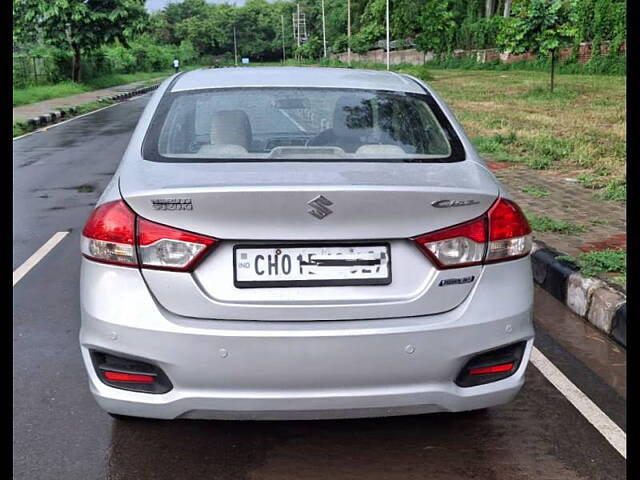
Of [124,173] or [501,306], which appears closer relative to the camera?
[501,306]

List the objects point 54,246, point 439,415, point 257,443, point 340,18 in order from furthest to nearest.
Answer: point 340,18, point 54,246, point 439,415, point 257,443

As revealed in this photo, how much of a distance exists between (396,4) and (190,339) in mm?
76305

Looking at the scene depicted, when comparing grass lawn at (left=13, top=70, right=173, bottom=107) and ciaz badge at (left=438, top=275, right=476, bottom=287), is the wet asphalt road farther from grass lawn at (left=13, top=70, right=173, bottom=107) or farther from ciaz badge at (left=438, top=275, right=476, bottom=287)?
grass lawn at (left=13, top=70, right=173, bottom=107)

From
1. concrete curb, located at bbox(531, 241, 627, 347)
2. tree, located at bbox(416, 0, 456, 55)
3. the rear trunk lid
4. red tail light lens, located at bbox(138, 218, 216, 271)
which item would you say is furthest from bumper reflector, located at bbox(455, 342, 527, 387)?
tree, located at bbox(416, 0, 456, 55)

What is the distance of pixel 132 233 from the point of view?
2.72 m

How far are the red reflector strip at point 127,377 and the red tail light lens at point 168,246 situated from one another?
39 cm

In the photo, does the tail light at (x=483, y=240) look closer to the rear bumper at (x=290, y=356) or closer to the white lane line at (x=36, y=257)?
the rear bumper at (x=290, y=356)

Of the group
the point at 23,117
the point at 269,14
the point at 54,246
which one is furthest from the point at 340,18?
the point at 54,246

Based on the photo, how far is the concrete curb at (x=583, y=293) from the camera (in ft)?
15.5

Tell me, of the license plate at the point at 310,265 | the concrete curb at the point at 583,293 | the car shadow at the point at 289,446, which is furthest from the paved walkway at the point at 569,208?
the license plate at the point at 310,265

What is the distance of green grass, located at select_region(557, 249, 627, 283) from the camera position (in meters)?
5.37

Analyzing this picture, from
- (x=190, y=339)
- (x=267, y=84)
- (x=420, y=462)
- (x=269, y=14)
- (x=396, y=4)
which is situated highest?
(x=269, y=14)

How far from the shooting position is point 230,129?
353 cm

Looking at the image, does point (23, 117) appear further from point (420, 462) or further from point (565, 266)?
point (420, 462)
